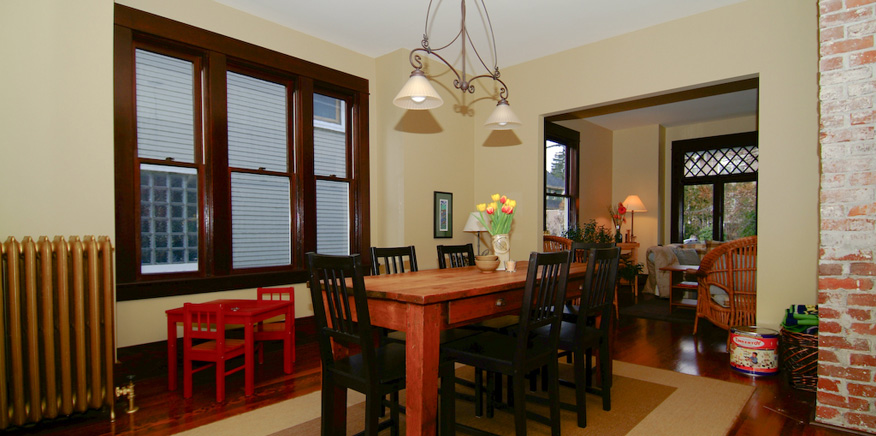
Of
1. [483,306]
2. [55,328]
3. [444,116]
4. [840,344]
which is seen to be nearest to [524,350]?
[483,306]

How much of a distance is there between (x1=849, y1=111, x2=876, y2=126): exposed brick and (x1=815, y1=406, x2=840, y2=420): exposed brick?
1581 mm

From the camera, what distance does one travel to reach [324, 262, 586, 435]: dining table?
6.20ft

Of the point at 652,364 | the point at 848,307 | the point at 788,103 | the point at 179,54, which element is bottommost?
the point at 652,364

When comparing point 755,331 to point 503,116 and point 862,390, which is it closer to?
point 862,390

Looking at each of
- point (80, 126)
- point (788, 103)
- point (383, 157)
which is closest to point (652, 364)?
point (788, 103)

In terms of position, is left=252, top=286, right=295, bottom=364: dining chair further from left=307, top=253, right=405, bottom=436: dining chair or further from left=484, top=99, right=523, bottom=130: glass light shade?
left=484, top=99, right=523, bottom=130: glass light shade

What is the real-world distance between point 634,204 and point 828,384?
5457 millimetres

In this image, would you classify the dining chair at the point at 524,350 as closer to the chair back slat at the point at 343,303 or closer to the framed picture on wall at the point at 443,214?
the chair back slat at the point at 343,303

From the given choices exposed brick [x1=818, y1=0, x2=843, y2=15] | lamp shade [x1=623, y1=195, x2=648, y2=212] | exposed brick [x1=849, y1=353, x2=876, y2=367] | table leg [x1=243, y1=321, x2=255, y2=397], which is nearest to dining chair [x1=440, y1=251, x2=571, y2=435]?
table leg [x1=243, y1=321, x2=255, y2=397]

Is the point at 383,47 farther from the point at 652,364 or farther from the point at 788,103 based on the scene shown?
the point at 652,364

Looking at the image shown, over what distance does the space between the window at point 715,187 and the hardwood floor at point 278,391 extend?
3.94 metres

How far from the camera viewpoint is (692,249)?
650 cm

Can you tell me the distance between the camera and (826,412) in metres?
2.55

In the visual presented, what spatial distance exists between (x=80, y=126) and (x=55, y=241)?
2.48 feet
